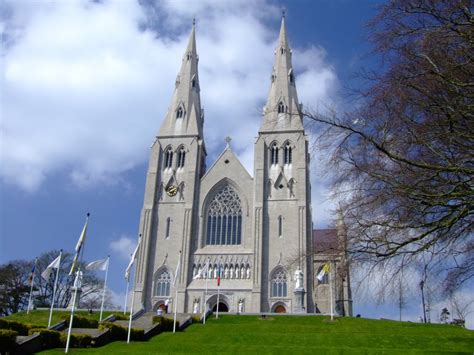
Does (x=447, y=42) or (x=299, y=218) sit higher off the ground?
(x=299, y=218)

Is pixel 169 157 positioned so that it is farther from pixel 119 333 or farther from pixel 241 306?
pixel 119 333

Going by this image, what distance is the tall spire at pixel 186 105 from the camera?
52.4 m

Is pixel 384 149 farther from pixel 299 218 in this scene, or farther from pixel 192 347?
pixel 299 218

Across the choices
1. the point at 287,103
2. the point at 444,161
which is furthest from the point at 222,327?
the point at 287,103

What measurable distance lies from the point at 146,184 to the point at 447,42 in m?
43.4

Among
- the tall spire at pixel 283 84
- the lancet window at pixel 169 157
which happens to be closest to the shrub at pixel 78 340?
the lancet window at pixel 169 157

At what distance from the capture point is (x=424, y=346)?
21.7 meters

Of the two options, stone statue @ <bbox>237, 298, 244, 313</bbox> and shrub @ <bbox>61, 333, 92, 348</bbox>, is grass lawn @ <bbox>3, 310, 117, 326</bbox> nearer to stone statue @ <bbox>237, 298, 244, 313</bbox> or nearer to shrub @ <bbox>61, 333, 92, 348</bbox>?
stone statue @ <bbox>237, 298, 244, 313</bbox>

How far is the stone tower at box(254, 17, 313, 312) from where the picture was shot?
4300 centimetres

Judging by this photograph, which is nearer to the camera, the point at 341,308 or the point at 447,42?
the point at 447,42

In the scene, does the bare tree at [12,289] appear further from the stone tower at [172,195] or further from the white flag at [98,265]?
the white flag at [98,265]

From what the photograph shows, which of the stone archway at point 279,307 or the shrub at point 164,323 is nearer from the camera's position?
the shrub at point 164,323

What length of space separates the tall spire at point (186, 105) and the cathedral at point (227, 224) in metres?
0.13

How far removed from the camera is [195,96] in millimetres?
55281
